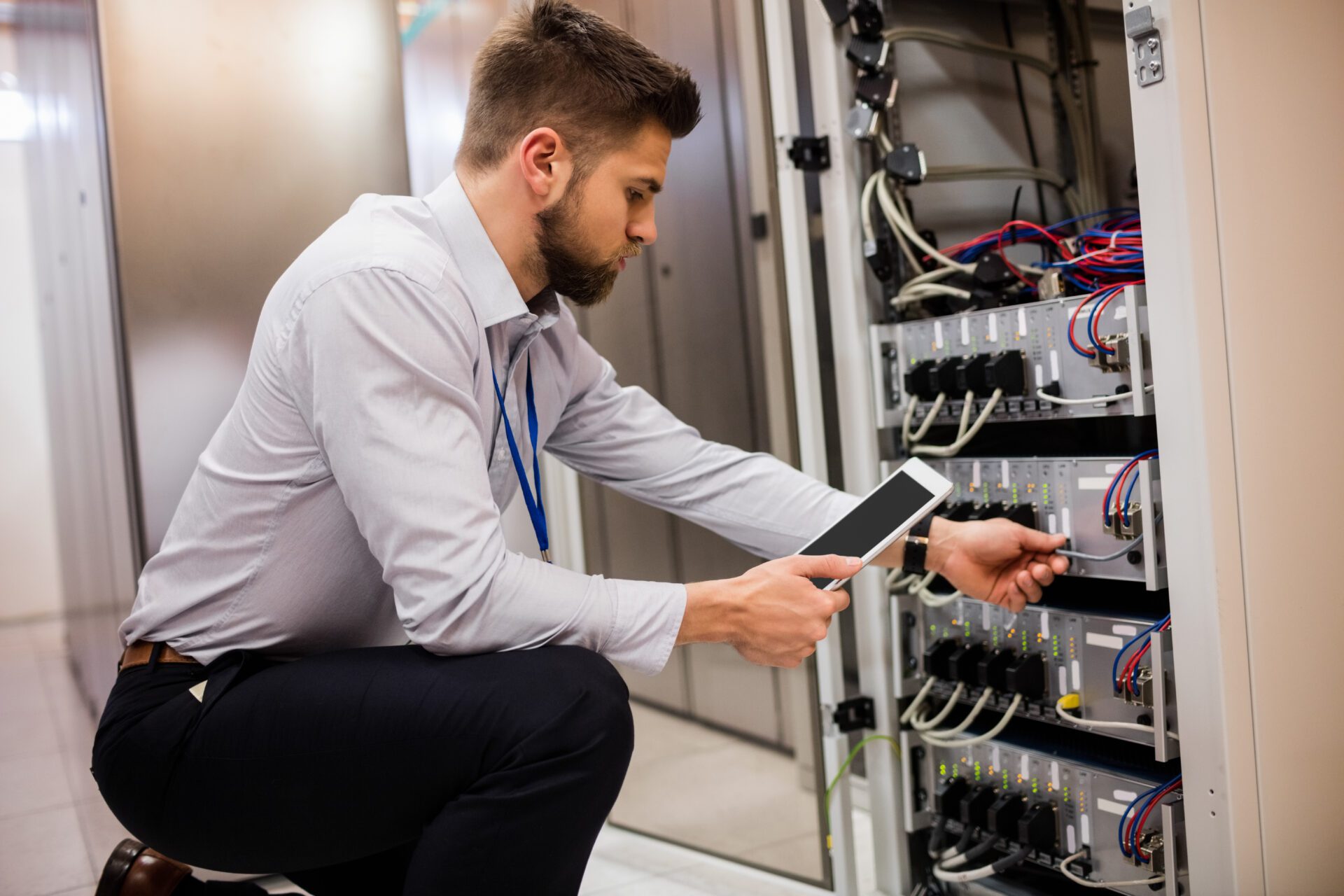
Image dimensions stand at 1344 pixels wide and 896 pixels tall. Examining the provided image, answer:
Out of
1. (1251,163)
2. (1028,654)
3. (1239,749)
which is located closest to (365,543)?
(1028,654)

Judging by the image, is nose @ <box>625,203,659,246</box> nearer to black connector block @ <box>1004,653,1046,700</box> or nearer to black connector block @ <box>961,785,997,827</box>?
black connector block @ <box>1004,653,1046,700</box>

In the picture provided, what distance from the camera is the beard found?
1246mm

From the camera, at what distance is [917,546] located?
4.82ft

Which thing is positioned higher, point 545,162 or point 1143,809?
point 545,162

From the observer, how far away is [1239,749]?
1.27 m

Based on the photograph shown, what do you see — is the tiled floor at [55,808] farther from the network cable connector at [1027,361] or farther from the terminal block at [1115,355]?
the terminal block at [1115,355]

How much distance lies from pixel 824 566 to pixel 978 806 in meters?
0.70

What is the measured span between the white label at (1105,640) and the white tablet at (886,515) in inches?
13.0

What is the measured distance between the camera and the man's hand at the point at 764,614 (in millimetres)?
1129

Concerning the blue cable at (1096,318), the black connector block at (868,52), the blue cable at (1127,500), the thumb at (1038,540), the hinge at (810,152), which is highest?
the black connector block at (868,52)

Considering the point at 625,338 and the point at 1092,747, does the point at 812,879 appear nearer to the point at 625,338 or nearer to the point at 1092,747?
the point at 1092,747

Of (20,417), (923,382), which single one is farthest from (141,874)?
(923,382)

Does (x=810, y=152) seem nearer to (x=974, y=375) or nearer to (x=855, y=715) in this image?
(x=974, y=375)

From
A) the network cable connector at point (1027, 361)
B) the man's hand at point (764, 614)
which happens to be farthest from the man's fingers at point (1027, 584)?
the man's hand at point (764, 614)
